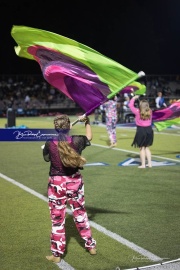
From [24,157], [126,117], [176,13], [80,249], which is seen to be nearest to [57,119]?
[80,249]

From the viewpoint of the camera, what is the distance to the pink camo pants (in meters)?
5.20

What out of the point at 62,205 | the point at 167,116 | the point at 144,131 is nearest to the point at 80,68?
the point at 62,205

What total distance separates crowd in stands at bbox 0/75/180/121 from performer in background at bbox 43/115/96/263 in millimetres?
35311

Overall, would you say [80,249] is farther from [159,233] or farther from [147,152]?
[147,152]

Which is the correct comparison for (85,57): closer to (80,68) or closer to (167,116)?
(80,68)

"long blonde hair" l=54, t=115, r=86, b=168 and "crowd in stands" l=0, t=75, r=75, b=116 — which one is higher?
"crowd in stands" l=0, t=75, r=75, b=116

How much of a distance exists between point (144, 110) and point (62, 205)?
6.54 m

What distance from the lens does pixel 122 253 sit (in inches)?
214

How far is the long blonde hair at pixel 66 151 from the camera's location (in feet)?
16.8

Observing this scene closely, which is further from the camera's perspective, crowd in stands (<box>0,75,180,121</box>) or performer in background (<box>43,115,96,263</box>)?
crowd in stands (<box>0,75,180,121</box>)

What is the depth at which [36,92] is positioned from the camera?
150 feet

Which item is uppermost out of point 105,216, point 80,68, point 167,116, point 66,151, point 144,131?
point 80,68

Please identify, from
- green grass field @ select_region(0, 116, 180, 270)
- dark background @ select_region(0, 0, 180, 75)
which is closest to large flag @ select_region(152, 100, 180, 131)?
green grass field @ select_region(0, 116, 180, 270)

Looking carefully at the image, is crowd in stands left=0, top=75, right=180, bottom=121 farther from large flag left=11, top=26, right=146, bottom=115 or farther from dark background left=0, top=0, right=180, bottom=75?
large flag left=11, top=26, right=146, bottom=115
